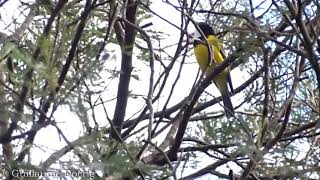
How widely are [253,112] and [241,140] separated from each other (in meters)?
0.73

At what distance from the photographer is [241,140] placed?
1.72 metres

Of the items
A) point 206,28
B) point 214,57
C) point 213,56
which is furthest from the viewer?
point 214,57

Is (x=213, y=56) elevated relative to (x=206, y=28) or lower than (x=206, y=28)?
lower

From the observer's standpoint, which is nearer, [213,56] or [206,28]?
[213,56]

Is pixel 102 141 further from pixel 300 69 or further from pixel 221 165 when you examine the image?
pixel 221 165

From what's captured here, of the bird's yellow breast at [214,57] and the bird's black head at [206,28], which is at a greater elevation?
the bird's black head at [206,28]

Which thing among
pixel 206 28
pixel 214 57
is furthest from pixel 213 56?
pixel 214 57

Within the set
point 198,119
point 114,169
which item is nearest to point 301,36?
point 114,169

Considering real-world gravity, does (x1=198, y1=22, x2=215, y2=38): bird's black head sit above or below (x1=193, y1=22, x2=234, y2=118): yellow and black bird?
above

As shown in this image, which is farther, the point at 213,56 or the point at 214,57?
the point at 214,57

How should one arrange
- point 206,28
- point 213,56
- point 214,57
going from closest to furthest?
1. point 213,56
2. point 206,28
3. point 214,57

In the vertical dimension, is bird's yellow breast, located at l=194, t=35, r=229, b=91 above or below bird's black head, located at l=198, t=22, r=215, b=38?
below

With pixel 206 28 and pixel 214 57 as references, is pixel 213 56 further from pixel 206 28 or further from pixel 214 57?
pixel 214 57

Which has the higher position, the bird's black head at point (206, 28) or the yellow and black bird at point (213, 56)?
the bird's black head at point (206, 28)
